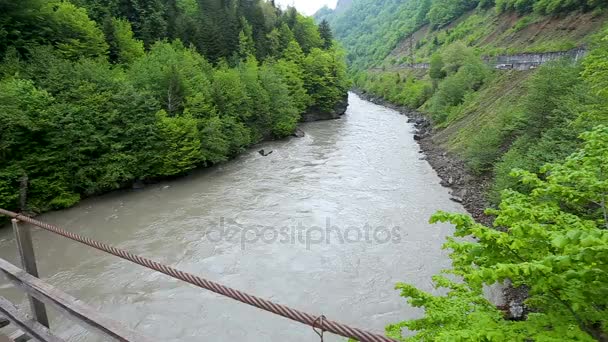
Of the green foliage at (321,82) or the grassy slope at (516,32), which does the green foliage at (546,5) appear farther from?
the green foliage at (321,82)

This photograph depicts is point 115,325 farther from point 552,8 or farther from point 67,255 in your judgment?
point 552,8

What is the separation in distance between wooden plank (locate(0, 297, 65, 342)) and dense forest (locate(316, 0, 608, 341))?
3.95m

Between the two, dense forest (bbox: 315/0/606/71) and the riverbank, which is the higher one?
dense forest (bbox: 315/0/606/71)

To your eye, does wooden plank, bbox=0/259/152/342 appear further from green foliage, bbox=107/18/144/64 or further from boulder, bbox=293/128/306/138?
green foliage, bbox=107/18/144/64

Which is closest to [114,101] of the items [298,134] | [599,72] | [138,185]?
[138,185]

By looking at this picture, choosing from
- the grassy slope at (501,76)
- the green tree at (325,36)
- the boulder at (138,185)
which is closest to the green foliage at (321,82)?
the green tree at (325,36)

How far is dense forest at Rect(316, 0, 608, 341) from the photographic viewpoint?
3.69 m

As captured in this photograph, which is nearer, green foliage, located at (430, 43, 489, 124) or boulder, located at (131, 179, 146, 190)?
boulder, located at (131, 179, 146, 190)

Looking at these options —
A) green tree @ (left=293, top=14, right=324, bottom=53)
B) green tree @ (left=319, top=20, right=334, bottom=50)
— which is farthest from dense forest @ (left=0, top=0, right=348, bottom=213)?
green tree @ (left=319, top=20, right=334, bottom=50)

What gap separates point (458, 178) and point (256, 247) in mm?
13596

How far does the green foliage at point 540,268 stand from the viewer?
336 centimetres

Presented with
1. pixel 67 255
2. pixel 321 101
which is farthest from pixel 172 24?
pixel 67 255

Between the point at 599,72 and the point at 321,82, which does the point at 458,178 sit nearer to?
the point at 599,72

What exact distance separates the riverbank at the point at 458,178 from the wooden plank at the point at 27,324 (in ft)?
43.8
